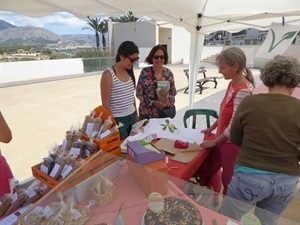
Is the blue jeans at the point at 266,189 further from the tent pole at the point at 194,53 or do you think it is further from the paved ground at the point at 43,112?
the tent pole at the point at 194,53

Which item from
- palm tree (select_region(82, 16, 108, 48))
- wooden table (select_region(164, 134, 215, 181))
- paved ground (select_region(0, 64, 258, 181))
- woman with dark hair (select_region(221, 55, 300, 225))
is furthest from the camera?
palm tree (select_region(82, 16, 108, 48))

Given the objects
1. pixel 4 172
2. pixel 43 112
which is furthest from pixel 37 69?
pixel 4 172

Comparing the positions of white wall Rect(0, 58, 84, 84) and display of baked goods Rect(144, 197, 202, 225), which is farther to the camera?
white wall Rect(0, 58, 84, 84)

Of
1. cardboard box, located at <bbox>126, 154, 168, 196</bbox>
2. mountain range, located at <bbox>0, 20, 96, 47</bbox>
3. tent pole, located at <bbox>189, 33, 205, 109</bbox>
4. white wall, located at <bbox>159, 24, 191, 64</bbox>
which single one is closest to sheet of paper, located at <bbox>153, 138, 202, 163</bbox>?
cardboard box, located at <bbox>126, 154, 168, 196</bbox>

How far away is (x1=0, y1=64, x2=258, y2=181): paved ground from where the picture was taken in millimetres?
3695

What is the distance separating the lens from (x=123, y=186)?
1250mm

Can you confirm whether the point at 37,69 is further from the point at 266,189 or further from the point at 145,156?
the point at 266,189

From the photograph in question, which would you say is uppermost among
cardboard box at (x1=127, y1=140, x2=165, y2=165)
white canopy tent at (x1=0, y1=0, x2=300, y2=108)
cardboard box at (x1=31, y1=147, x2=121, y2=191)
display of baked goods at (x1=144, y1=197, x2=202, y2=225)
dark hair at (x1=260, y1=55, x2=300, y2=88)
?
white canopy tent at (x1=0, y1=0, x2=300, y2=108)

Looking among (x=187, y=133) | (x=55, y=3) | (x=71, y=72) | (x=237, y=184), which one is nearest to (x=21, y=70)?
(x=71, y=72)

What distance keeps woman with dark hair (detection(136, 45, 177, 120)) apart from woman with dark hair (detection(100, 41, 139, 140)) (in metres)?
0.26

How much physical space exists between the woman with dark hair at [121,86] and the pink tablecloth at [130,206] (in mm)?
919

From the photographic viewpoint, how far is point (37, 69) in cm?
1170

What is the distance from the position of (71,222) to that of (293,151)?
1141 mm

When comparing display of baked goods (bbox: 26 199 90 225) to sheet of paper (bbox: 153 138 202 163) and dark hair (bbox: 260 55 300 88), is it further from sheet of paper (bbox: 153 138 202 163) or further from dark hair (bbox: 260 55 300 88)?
dark hair (bbox: 260 55 300 88)
